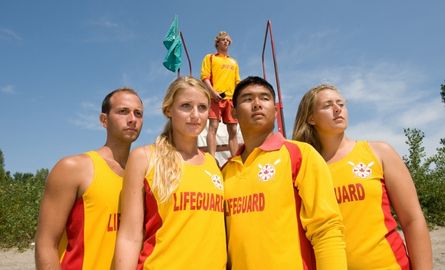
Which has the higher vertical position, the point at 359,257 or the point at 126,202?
the point at 126,202

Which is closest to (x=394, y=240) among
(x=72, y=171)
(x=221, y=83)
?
(x=72, y=171)

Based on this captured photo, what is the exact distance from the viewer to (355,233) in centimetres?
276

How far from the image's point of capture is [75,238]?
2920 mm

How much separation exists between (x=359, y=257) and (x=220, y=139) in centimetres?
753

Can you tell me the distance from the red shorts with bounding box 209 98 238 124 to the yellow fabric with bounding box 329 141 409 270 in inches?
209

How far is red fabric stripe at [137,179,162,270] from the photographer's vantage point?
2.51 metres

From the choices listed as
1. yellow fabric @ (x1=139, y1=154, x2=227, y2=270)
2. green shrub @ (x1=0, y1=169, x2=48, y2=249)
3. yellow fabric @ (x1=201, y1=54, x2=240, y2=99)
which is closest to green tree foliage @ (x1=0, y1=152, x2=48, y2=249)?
green shrub @ (x1=0, y1=169, x2=48, y2=249)

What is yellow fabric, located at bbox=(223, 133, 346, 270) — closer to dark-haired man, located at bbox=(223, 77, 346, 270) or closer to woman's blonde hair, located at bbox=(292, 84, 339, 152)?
dark-haired man, located at bbox=(223, 77, 346, 270)

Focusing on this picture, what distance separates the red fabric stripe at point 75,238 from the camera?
2863mm

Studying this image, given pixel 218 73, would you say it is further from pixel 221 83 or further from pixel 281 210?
pixel 281 210

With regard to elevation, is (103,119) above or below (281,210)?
above

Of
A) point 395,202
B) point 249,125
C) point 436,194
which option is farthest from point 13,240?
point 436,194

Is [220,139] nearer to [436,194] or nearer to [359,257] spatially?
[436,194]

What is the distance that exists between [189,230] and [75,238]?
39.6 inches
